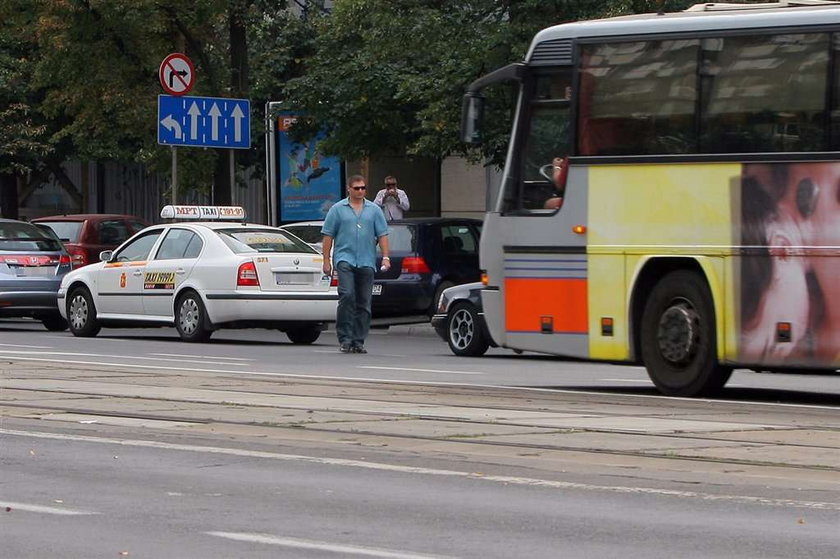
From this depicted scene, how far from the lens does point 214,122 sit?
1040 inches

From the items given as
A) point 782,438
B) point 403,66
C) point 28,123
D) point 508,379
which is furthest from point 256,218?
point 782,438

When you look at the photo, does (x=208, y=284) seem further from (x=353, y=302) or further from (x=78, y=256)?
(x=78, y=256)

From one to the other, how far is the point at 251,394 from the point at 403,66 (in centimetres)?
1639

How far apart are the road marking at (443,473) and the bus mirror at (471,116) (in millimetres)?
5404

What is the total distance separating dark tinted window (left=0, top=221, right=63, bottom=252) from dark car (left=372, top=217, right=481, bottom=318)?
16.1 feet

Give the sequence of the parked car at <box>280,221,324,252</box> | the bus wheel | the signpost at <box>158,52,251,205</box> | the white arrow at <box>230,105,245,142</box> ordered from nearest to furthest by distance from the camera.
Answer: the bus wheel, the signpost at <box>158,52,251,205</box>, the white arrow at <box>230,105,245,142</box>, the parked car at <box>280,221,324,252</box>

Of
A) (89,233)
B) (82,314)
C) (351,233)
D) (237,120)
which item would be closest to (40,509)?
(351,233)

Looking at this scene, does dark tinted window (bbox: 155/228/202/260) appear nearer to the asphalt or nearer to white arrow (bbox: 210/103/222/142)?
white arrow (bbox: 210/103/222/142)

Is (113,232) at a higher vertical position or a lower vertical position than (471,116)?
lower

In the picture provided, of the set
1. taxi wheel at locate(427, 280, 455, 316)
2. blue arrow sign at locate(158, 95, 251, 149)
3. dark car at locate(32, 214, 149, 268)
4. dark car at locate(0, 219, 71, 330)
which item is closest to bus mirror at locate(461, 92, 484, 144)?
taxi wheel at locate(427, 280, 455, 316)

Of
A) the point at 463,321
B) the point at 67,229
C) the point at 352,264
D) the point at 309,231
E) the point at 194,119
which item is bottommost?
the point at 463,321

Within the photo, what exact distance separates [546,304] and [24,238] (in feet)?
42.7

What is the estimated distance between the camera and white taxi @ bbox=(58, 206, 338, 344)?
70.5 feet

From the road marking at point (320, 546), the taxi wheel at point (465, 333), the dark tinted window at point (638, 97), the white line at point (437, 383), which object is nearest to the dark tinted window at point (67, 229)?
the taxi wheel at point (465, 333)
